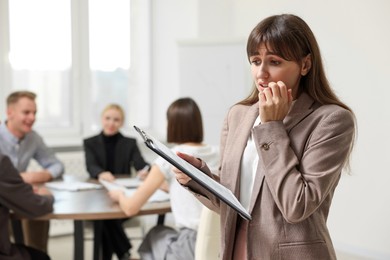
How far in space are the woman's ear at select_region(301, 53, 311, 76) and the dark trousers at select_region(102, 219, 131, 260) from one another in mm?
2546

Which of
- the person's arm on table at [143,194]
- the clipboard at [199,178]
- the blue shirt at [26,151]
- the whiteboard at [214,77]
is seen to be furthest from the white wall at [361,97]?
the clipboard at [199,178]

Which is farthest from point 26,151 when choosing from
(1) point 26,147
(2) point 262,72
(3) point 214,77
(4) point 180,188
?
(2) point 262,72

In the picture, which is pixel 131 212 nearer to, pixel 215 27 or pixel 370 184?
pixel 370 184

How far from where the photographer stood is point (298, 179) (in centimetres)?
119

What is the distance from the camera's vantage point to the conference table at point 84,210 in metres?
2.61

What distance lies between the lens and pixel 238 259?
1.33 metres

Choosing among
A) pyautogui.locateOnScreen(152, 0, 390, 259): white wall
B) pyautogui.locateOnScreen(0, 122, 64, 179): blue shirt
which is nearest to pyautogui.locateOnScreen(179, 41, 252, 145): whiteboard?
pyautogui.locateOnScreen(152, 0, 390, 259): white wall

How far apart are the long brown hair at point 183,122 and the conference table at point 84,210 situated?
40cm

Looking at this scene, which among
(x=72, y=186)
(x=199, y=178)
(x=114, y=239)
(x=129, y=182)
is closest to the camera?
(x=199, y=178)

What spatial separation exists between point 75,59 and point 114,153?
1.44 metres

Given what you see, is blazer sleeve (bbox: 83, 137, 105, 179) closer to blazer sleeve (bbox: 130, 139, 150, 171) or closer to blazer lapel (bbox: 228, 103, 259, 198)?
blazer sleeve (bbox: 130, 139, 150, 171)

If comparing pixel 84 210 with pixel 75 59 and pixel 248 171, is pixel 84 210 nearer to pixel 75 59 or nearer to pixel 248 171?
pixel 248 171

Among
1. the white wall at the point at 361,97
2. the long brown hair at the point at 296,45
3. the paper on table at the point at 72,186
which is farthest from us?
the white wall at the point at 361,97

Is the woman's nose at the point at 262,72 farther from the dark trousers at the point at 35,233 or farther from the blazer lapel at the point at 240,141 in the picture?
the dark trousers at the point at 35,233
